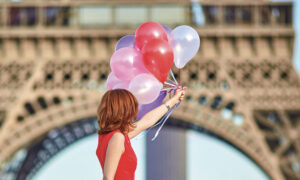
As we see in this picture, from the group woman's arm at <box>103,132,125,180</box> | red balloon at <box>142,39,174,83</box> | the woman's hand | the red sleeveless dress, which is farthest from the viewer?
red balloon at <box>142,39,174,83</box>

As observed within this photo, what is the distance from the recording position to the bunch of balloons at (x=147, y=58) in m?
4.60

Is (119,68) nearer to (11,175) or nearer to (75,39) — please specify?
(75,39)

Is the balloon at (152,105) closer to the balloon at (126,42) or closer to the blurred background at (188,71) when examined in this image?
the balloon at (126,42)

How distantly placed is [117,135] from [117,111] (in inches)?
7.1

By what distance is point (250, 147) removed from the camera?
1711 centimetres

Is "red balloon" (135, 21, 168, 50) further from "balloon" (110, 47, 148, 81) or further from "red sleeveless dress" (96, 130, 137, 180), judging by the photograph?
"red sleeveless dress" (96, 130, 137, 180)

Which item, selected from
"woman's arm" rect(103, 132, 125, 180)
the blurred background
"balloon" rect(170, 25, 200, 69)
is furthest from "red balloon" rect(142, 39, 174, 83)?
the blurred background

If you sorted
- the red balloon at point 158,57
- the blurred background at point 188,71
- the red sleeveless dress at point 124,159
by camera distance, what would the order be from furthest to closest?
1. the blurred background at point 188,71
2. the red balloon at point 158,57
3. the red sleeveless dress at point 124,159

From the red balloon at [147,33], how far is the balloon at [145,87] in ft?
1.42

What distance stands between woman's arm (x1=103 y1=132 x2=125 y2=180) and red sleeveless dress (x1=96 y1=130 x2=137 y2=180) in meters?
0.07

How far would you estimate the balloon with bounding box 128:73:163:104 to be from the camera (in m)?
4.51

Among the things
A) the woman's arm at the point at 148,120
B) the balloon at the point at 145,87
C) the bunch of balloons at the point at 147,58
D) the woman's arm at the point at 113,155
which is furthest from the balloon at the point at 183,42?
the woman's arm at the point at 113,155

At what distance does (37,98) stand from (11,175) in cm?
525

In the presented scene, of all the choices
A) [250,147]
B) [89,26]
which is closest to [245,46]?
[250,147]
